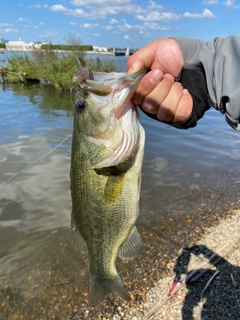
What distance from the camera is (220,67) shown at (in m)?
2.58

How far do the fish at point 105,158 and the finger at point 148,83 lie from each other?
3.6 inches

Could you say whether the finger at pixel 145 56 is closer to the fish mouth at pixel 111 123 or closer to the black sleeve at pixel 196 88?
the black sleeve at pixel 196 88

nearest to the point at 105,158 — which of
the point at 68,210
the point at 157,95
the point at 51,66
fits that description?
the point at 157,95

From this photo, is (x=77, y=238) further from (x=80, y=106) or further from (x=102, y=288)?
(x=80, y=106)

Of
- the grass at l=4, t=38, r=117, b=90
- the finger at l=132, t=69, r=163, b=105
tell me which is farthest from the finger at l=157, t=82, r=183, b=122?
the grass at l=4, t=38, r=117, b=90

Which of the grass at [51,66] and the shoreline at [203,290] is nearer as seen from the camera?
the shoreline at [203,290]

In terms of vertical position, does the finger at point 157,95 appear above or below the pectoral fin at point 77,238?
above

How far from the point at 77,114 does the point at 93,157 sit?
1.15 ft

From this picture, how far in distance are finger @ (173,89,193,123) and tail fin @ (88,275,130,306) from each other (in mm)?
1471

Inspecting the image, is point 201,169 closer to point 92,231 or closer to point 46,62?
point 92,231

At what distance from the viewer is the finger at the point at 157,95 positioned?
7.38 feet

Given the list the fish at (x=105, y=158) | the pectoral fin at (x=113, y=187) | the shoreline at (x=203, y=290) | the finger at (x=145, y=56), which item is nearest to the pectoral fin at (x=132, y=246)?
Result: the fish at (x=105, y=158)

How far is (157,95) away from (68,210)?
596 cm

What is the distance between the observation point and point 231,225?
6.64m
